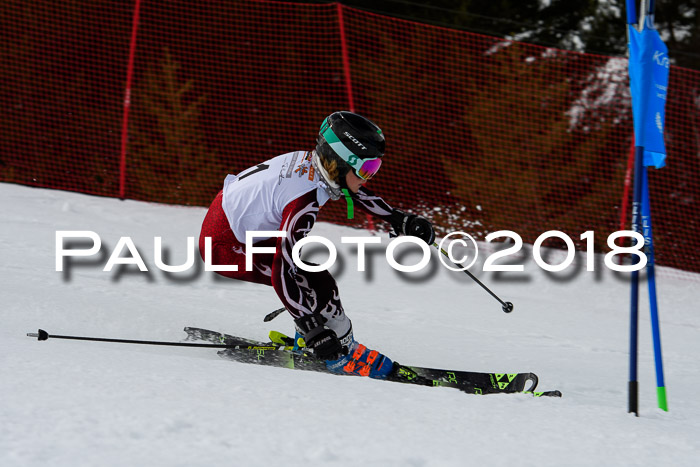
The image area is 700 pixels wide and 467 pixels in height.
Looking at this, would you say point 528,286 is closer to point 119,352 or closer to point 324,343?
point 324,343

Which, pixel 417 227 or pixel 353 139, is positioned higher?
pixel 353 139

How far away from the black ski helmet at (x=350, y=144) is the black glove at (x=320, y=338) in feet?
2.23

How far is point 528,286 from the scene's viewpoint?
266 inches

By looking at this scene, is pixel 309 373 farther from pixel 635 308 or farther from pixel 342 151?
pixel 635 308

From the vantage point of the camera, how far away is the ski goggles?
11.0 ft

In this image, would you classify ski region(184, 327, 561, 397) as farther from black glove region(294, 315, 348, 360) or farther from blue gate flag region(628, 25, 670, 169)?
blue gate flag region(628, 25, 670, 169)

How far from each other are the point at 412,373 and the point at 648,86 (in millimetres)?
1767

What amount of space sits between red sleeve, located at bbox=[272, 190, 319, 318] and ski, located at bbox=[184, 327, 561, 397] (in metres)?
0.47

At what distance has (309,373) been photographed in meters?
3.02

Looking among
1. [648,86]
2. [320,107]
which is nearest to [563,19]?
[320,107]

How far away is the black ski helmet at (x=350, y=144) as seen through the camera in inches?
132

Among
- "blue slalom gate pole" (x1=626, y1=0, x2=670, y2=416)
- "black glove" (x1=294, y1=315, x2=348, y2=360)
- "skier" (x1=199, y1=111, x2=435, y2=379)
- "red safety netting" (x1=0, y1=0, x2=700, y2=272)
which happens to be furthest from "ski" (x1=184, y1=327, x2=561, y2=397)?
"red safety netting" (x1=0, y1=0, x2=700, y2=272)

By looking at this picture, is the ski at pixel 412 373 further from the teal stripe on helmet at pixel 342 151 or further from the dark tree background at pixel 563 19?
the dark tree background at pixel 563 19
